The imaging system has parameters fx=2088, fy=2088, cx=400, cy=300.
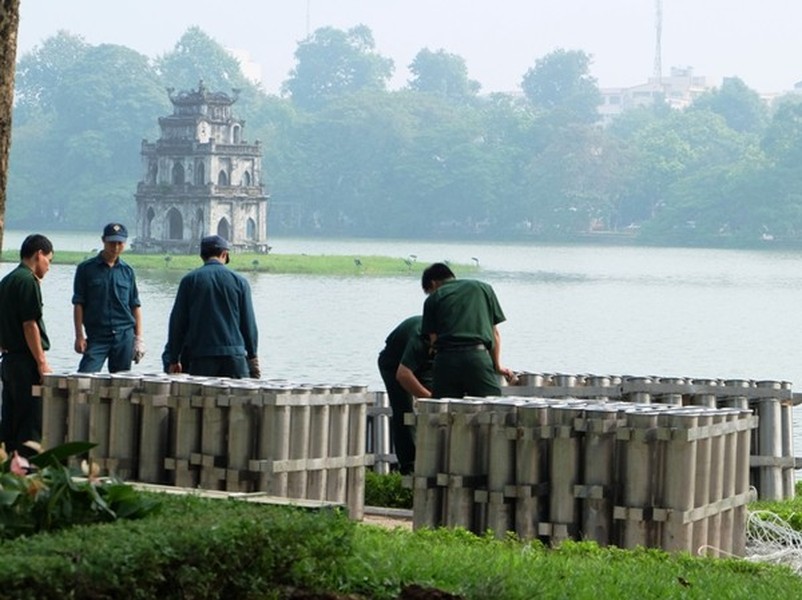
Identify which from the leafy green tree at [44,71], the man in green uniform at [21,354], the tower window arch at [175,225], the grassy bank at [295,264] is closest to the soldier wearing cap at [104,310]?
the man in green uniform at [21,354]

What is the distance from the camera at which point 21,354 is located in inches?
475

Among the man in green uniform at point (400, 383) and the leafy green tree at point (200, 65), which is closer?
the man in green uniform at point (400, 383)

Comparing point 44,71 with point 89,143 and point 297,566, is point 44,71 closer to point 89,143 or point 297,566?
point 89,143

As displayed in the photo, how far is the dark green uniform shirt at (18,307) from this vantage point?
472 inches

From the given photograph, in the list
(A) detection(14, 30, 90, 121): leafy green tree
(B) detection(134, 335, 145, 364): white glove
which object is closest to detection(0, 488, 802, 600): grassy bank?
(B) detection(134, 335, 145, 364): white glove

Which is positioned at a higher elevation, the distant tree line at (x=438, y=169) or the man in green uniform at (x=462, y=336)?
the distant tree line at (x=438, y=169)

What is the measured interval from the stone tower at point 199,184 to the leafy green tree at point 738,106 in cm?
8740

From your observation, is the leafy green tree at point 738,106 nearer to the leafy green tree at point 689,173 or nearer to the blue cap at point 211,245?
the leafy green tree at point 689,173

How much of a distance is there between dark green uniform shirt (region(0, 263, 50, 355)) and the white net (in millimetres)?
4185

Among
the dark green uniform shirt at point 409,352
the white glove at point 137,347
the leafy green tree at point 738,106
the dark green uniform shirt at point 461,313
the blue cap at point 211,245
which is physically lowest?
the white glove at point 137,347

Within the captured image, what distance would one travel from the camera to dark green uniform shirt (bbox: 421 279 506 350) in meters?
11.4

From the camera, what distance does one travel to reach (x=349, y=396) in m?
11.0

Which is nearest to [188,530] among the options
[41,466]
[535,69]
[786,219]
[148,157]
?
[41,466]

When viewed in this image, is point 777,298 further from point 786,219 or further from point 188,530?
point 188,530
